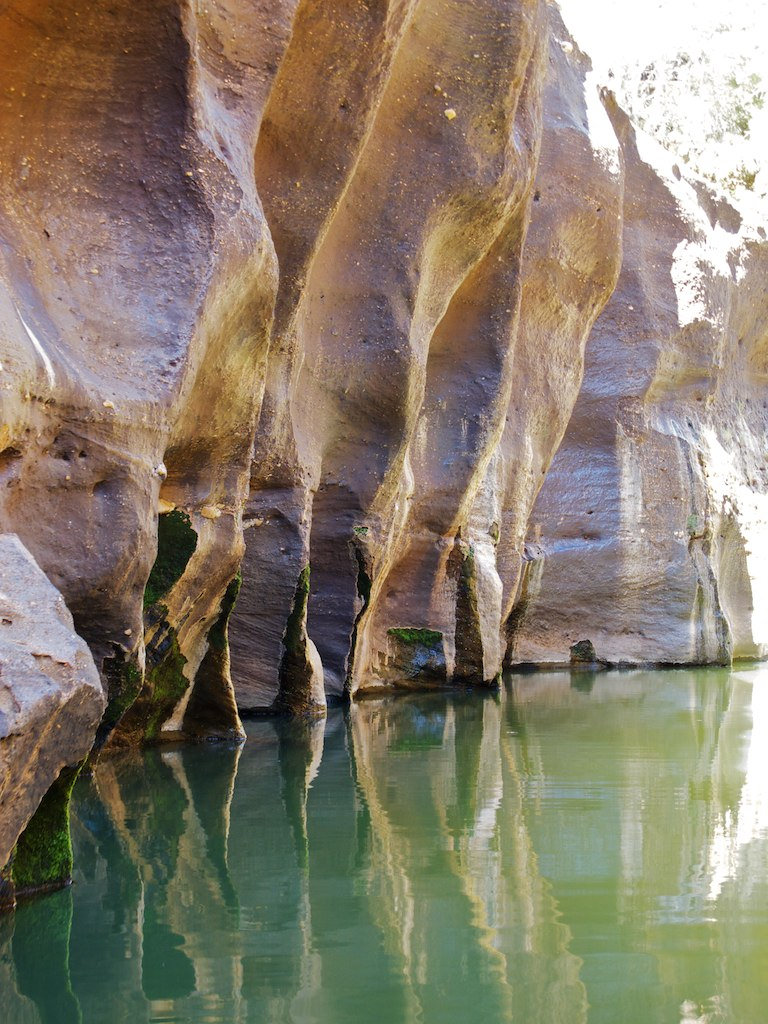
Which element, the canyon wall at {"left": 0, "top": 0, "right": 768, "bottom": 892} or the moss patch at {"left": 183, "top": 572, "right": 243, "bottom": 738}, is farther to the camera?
the moss patch at {"left": 183, "top": 572, "right": 243, "bottom": 738}

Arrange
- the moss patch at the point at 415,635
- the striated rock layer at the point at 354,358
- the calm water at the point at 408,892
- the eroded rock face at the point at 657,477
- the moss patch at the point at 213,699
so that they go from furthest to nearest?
the eroded rock face at the point at 657,477
the moss patch at the point at 415,635
the moss patch at the point at 213,699
the striated rock layer at the point at 354,358
the calm water at the point at 408,892

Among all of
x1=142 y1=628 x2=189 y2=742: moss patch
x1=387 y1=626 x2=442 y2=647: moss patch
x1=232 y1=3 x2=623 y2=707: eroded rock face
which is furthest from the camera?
x1=387 y1=626 x2=442 y2=647: moss patch

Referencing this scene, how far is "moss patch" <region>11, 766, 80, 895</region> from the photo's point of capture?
3527mm

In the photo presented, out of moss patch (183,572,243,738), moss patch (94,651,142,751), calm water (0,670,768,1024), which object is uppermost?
moss patch (94,651,142,751)

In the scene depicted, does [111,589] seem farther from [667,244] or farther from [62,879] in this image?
[667,244]

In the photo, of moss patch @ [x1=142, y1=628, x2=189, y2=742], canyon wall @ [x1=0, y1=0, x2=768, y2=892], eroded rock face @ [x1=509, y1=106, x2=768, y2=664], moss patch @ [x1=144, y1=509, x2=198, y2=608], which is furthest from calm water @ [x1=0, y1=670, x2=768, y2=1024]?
eroded rock face @ [x1=509, y1=106, x2=768, y2=664]

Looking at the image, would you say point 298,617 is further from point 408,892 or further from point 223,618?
point 408,892

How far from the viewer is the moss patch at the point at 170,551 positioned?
613 cm

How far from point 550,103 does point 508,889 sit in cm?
992

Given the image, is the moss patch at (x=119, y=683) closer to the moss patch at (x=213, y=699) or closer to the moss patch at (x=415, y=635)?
the moss patch at (x=213, y=699)

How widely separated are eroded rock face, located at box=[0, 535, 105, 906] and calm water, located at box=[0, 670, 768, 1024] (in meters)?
0.14

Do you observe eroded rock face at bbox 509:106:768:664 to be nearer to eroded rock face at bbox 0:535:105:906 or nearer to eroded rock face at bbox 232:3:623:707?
eroded rock face at bbox 232:3:623:707

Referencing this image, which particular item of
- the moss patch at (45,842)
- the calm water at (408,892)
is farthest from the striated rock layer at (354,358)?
the moss patch at (45,842)

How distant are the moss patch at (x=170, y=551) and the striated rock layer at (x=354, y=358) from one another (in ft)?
0.04
